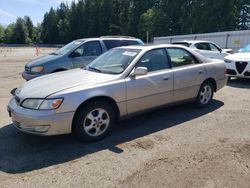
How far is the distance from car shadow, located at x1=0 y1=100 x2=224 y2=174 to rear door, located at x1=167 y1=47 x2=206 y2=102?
0.51 m

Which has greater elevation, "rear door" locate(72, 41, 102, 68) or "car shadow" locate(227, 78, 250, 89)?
"rear door" locate(72, 41, 102, 68)

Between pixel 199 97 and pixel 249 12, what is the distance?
58.8 m

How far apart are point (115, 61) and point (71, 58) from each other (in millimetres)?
3524

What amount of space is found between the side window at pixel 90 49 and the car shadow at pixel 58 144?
12.6 feet

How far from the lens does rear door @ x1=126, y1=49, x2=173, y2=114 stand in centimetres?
492

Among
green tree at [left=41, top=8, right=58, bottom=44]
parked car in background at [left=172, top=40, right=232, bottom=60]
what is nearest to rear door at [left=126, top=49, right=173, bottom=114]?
parked car in background at [left=172, top=40, right=232, bottom=60]

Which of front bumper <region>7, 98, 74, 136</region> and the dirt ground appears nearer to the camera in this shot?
the dirt ground

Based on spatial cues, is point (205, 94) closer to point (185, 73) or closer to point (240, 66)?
point (185, 73)

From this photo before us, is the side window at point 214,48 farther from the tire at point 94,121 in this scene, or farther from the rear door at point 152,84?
the tire at point 94,121

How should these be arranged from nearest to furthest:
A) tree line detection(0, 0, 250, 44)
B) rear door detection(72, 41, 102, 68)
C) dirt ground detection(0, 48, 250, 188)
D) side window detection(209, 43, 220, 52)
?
dirt ground detection(0, 48, 250, 188) < rear door detection(72, 41, 102, 68) < side window detection(209, 43, 220, 52) < tree line detection(0, 0, 250, 44)

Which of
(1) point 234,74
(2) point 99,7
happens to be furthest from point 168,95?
(2) point 99,7

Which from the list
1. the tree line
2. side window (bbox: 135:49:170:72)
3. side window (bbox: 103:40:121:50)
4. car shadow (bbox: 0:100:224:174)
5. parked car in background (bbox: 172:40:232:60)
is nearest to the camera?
car shadow (bbox: 0:100:224:174)

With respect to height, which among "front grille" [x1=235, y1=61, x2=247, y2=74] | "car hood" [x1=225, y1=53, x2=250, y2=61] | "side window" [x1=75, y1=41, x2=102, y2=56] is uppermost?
"side window" [x1=75, y1=41, x2=102, y2=56]

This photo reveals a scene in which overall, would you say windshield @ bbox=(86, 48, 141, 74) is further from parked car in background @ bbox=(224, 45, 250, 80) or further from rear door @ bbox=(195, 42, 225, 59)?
rear door @ bbox=(195, 42, 225, 59)
